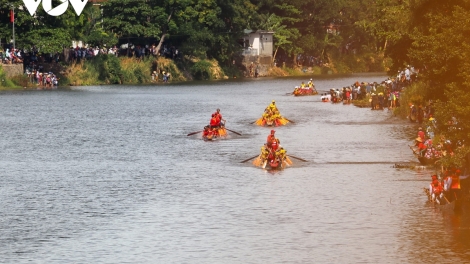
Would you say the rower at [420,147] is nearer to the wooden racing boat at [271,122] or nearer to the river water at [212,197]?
the river water at [212,197]

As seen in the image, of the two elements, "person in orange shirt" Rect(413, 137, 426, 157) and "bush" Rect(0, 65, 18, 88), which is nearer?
"person in orange shirt" Rect(413, 137, 426, 157)

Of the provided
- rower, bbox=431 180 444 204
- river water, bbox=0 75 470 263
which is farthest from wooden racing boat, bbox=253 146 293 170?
rower, bbox=431 180 444 204

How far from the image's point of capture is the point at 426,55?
42.8 meters

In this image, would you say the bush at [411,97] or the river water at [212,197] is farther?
the bush at [411,97]

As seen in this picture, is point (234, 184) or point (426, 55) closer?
point (426, 55)

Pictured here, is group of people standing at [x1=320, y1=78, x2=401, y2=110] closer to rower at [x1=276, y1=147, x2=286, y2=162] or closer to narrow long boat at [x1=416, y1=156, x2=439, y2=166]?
rower at [x1=276, y1=147, x2=286, y2=162]

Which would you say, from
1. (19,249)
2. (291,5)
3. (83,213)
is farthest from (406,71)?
(291,5)

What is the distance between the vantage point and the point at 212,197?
42.7 meters

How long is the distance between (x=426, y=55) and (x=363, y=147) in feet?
54.1

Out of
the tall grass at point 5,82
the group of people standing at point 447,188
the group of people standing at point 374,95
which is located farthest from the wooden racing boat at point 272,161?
the tall grass at point 5,82

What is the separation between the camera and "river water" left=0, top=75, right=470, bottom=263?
3369 cm

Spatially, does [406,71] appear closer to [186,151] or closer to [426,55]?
[186,151]

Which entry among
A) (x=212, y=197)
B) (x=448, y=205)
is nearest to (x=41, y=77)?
(x=212, y=197)

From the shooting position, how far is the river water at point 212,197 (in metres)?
33.7
